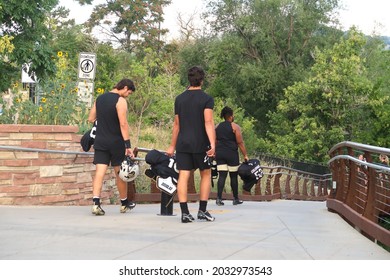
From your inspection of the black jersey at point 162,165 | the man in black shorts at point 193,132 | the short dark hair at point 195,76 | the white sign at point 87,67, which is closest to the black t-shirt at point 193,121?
the man in black shorts at point 193,132

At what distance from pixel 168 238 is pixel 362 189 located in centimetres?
365

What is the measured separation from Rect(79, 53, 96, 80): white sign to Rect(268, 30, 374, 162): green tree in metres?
34.1

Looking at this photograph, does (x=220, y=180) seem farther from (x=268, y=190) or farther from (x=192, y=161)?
(x=268, y=190)

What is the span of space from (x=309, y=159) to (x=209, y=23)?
11.3 meters

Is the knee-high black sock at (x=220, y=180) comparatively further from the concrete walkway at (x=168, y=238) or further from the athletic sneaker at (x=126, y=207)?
the concrete walkway at (x=168, y=238)

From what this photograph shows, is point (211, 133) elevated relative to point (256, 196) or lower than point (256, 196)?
elevated

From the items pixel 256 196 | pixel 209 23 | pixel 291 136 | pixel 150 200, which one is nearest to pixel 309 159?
pixel 291 136

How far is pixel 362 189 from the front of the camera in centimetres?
1097

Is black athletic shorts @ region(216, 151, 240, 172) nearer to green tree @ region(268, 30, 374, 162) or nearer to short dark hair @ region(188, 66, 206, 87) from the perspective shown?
short dark hair @ region(188, 66, 206, 87)

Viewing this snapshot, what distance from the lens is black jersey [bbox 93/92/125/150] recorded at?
10.9 m

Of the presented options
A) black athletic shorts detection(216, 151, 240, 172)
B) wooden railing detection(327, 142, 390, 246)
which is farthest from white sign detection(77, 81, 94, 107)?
wooden railing detection(327, 142, 390, 246)

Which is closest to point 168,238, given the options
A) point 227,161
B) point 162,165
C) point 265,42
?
point 162,165
